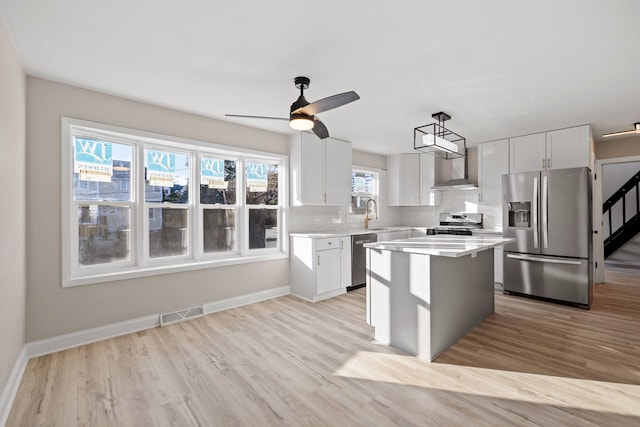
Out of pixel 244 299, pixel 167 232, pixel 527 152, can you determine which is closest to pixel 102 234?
pixel 167 232

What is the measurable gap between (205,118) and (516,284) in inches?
187

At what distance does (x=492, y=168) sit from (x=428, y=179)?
45.1 inches

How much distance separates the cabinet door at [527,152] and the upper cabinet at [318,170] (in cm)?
255

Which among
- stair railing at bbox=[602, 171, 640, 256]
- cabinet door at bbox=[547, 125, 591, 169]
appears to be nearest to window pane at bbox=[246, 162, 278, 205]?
cabinet door at bbox=[547, 125, 591, 169]

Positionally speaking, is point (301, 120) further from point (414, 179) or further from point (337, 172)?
point (414, 179)

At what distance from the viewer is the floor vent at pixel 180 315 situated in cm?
336

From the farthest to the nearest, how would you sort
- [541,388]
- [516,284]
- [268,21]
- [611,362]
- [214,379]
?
[516,284] → [611,362] → [214,379] → [541,388] → [268,21]

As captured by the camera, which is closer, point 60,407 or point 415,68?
point 60,407

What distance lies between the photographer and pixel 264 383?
2219 mm

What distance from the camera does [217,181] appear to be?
13.3 feet

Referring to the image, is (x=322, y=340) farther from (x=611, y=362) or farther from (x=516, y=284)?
(x=516, y=284)

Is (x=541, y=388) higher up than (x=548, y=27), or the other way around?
(x=548, y=27)

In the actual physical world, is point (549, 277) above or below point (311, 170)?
below

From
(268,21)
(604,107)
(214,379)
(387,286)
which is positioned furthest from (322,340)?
(604,107)
